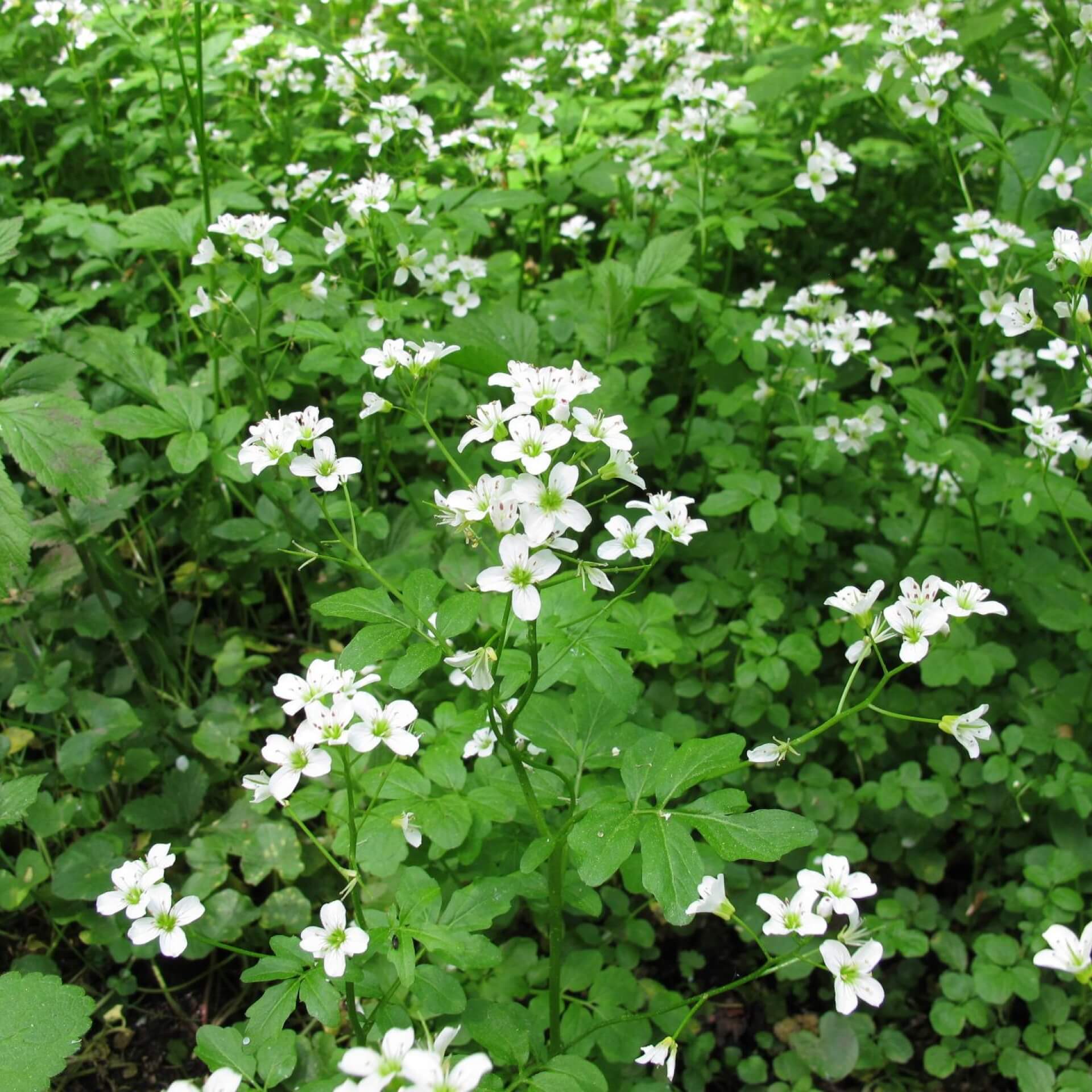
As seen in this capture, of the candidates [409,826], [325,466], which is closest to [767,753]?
[409,826]

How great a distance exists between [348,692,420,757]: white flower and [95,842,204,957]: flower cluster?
37 cm

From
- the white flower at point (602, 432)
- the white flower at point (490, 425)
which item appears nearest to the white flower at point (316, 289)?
the white flower at point (490, 425)

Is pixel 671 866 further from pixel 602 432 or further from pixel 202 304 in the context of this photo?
pixel 202 304

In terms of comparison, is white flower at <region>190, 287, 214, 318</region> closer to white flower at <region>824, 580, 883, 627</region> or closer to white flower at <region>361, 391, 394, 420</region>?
white flower at <region>361, 391, 394, 420</region>

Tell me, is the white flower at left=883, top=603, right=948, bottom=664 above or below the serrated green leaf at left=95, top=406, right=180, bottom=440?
above

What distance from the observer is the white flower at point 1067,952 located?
1.48m

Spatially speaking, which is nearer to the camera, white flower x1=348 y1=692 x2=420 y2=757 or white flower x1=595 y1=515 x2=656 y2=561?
white flower x1=348 y1=692 x2=420 y2=757

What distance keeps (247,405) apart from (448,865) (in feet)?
5.02

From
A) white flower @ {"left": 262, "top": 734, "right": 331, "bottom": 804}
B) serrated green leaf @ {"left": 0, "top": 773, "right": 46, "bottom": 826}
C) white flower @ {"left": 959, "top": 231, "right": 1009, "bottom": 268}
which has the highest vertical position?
white flower @ {"left": 959, "top": 231, "right": 1009, "bottom": 268}

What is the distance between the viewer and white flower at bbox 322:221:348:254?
8.64 ft

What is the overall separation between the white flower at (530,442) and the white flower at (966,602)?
0.70 metres

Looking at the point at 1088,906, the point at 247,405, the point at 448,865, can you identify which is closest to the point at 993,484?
the point at 1088,906

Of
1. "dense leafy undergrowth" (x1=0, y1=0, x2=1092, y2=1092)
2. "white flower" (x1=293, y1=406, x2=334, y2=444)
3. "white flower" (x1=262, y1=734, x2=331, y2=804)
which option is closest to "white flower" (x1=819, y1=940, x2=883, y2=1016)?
"dense leafy undergrowth" (x1=0, y1=0, x2=1092, y2=1092)

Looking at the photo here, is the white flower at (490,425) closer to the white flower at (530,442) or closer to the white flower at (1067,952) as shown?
the white flower at (530,442)
